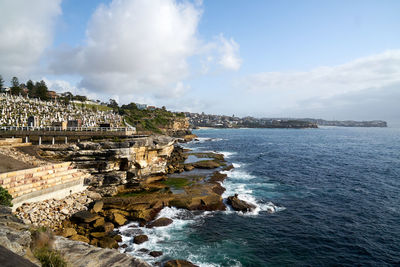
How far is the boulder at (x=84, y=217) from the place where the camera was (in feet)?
62.8

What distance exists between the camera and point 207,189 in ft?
92.5

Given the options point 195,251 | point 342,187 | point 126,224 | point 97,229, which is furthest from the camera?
point 342,187

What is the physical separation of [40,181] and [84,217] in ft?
19.6

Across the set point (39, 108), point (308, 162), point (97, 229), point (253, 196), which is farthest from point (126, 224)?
point (39, 108)

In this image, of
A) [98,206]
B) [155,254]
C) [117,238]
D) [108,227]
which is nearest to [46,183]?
[98,206]

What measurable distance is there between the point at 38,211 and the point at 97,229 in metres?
5.72

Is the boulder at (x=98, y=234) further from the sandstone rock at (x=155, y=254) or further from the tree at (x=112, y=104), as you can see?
the tree at (x=112, y=104)

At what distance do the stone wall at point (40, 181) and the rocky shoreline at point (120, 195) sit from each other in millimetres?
989

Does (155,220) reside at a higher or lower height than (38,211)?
lower

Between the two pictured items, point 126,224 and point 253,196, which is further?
point 253,196

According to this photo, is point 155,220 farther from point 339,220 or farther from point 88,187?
point 339,220

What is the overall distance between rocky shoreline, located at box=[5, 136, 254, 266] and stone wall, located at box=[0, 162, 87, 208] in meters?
0.99

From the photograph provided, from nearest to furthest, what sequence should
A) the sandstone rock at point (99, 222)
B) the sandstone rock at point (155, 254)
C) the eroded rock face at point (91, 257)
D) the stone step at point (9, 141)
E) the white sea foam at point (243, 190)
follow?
1. the eroded rock face at point (91, 257)
2. the sandstone rock at point (155, 254)
3. the sandstone rock at point (99, 222)
4. the white sea foam at point (243, 190)
5. the stone step at point (9, 141)

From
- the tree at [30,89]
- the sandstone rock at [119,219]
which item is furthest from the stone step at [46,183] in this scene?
the tree at [30,89]
